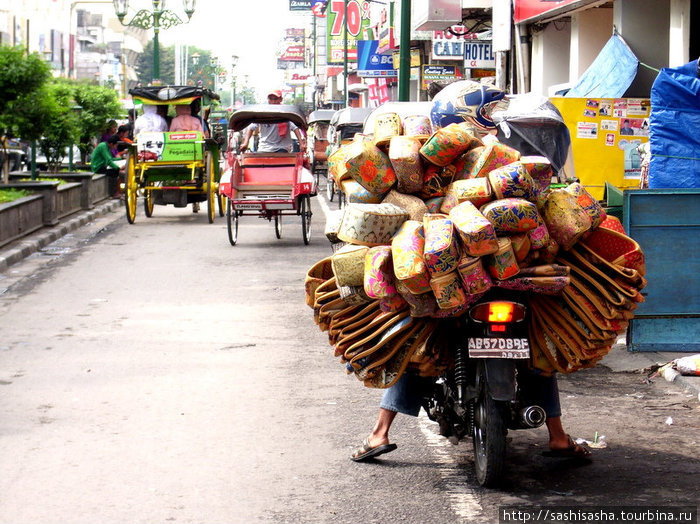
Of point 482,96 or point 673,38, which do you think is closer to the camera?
point 482,96

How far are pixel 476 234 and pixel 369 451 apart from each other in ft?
4.83

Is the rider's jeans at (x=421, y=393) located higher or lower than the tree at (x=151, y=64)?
lower

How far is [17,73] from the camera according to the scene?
55.9 feet

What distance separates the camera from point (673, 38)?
542 inches

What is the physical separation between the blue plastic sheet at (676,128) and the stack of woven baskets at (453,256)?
17.2 feet

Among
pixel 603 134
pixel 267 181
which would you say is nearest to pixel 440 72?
pixel 267 181

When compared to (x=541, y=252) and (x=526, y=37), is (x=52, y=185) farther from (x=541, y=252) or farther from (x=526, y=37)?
(x=541, y=252)

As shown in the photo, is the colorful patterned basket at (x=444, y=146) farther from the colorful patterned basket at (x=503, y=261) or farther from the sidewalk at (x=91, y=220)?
the sidewalk at (x=91, y=220)

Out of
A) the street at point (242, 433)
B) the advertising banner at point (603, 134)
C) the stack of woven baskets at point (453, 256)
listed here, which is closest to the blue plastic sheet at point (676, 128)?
the advertising banner at point (603, 134)

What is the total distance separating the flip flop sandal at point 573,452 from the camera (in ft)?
18.7

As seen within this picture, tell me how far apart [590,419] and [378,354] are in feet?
6.30

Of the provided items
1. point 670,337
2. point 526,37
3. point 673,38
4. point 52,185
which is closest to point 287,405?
point 670,337

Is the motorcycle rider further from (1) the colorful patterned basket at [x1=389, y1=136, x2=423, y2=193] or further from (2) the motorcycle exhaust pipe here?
(1) the colorful patterned basket at [x1=389, y1=136, x2=423, y2=193]

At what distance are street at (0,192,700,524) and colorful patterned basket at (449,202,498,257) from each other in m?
1.18
